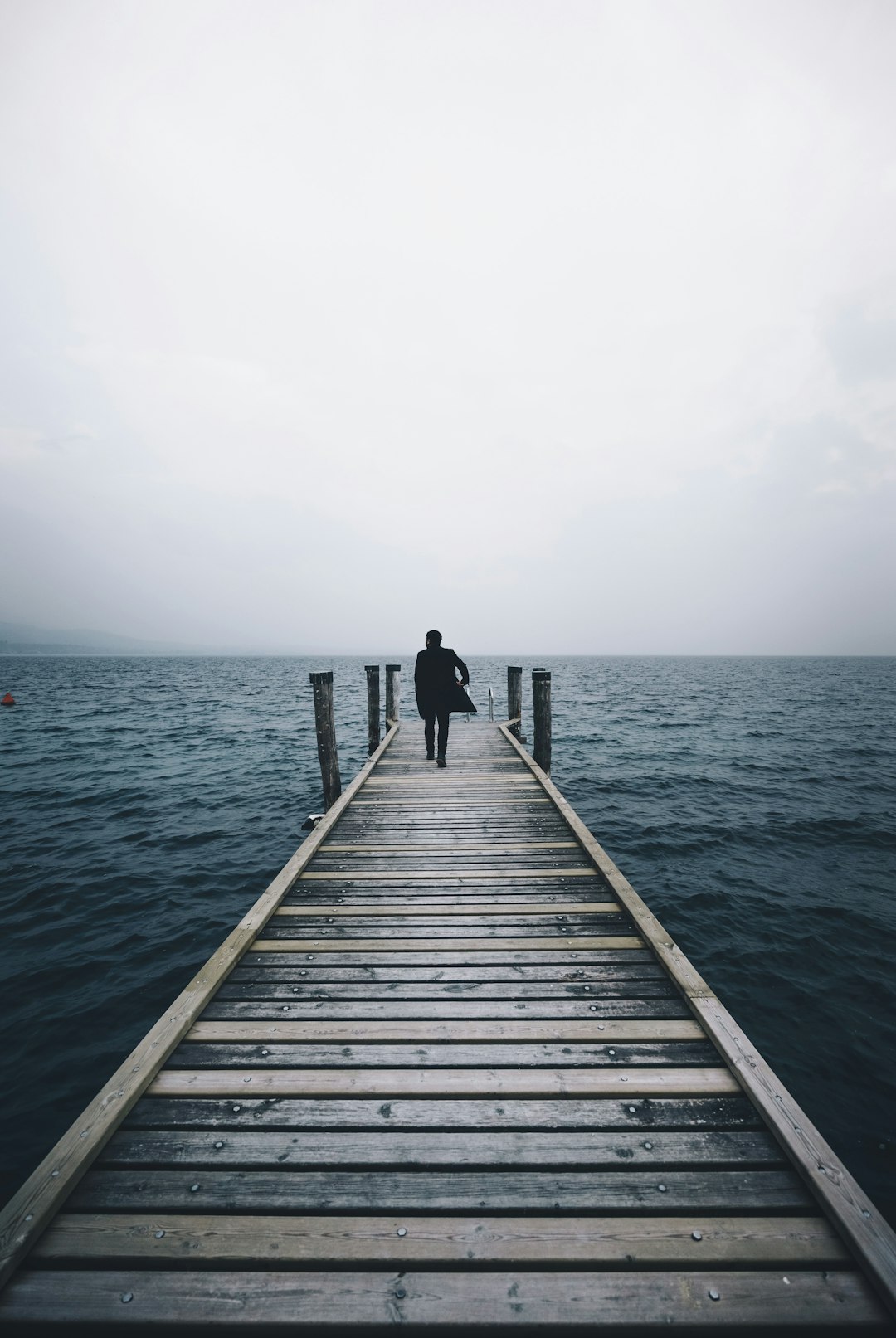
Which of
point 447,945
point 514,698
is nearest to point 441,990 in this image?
point 447,945

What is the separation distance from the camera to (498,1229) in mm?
1899

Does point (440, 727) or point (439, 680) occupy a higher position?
point (439, 680)

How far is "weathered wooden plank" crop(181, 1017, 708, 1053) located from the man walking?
5.16 meters

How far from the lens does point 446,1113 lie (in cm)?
236

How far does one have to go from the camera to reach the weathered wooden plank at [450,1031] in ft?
9.11

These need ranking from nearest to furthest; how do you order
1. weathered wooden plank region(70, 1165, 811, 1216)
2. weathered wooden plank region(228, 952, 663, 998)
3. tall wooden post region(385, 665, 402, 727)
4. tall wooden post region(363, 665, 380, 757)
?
weathered wooden plank region(70, 1165, 811, 1216), weathered wooden plank region(228, 952, 663, 998), tall wooden post region(363, 665, 380, 757), tall wooden post region(385, 665, 402, 727)

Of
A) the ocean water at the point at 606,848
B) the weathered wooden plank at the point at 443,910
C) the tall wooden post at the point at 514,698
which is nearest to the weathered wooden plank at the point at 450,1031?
the weathered wooden plank at the point at 443,910

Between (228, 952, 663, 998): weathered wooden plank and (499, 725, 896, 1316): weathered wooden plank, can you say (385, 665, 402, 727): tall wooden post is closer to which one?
(228, 952, 663, 998): weathered wooden plank

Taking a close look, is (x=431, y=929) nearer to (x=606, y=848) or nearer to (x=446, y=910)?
(x=446, y=910)

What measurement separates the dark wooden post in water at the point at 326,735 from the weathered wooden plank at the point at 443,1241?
676cm

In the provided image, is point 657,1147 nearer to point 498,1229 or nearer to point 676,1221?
point 676,1221

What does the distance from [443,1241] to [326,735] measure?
7266mm

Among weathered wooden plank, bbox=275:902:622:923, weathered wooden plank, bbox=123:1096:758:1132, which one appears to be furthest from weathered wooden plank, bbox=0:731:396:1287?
weathered wooden plank, bbox=275:902:622:923

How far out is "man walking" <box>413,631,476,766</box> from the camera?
8008 mm
